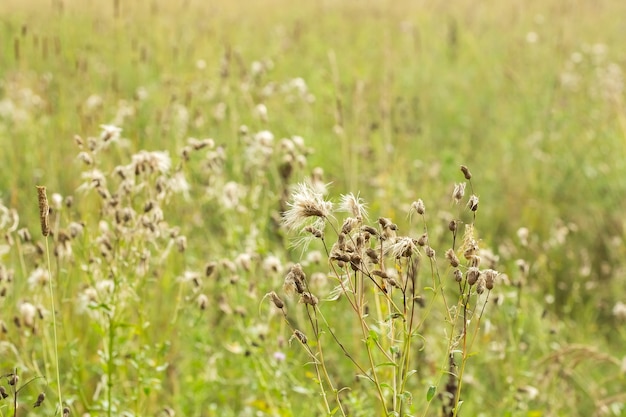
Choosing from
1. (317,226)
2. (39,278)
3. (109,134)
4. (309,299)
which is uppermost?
(109,134)

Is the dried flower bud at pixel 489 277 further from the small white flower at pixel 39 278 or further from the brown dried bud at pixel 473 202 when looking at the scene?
the small white flower at pixel 39 278

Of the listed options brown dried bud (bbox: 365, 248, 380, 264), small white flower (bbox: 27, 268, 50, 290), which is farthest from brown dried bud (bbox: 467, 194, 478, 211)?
small white flower (bbox: 27, 268, 50, 290)

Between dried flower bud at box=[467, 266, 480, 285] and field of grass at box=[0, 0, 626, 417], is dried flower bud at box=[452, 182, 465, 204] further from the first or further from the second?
dried flower bud at box=[467, 266, 480, 285]

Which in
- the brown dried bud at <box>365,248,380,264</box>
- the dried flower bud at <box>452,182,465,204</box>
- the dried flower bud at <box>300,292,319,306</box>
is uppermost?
the dried flower bud at <box>452,182,465,204</box>

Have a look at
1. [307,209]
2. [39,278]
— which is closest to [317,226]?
[307,209]

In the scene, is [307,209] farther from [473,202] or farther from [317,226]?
[473,202]

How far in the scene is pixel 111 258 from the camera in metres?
2.01

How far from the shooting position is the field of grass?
1963 mm

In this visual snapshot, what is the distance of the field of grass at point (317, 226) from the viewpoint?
196 centimetres

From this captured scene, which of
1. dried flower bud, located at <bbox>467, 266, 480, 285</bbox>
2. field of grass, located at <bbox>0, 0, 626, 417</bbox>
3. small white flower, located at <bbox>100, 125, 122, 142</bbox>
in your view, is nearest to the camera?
dried flower bud, located at <bbox>467, 266, 480, 285</bbox>

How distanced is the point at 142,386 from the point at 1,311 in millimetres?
696

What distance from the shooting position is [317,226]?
4.52 ft

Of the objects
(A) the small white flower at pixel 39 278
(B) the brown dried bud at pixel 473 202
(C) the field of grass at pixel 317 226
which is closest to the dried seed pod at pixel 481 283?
(C) the field of grass at pixel 317 226

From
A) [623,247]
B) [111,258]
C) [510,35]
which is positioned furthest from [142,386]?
[510,35]
